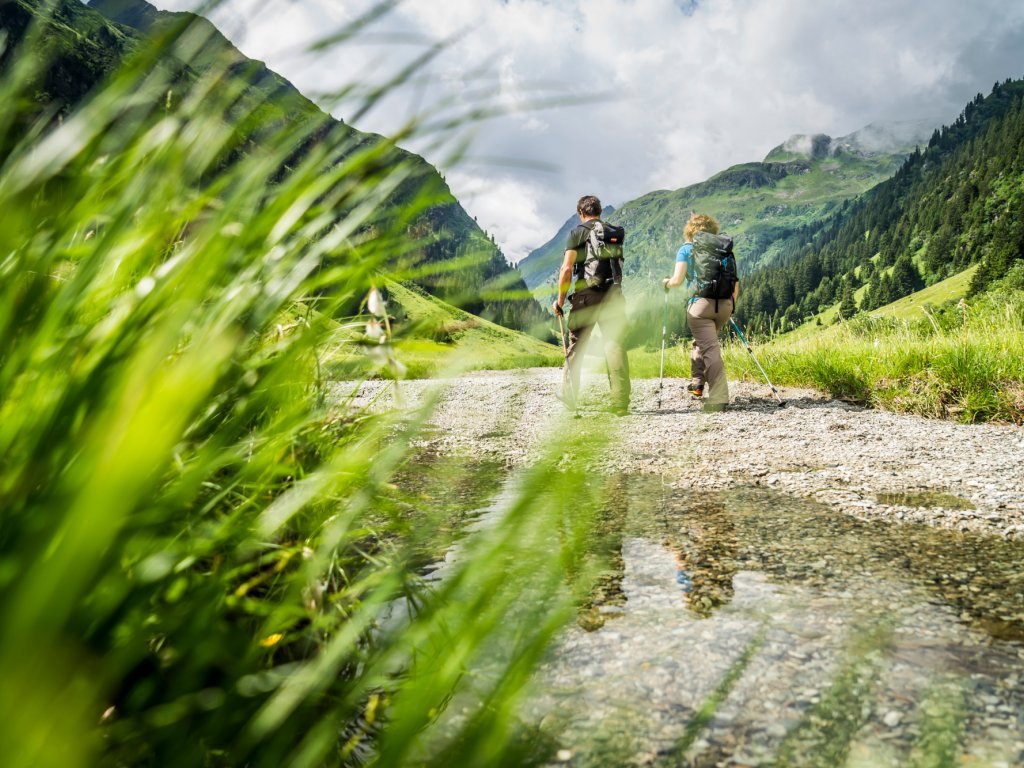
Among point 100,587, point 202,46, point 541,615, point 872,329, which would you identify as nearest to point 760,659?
point 541,615

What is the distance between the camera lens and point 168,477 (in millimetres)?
1366

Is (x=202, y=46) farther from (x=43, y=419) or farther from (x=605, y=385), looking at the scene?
(x=605, y=385)

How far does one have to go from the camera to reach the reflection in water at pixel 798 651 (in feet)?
7.48

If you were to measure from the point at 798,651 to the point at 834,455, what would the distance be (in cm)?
504

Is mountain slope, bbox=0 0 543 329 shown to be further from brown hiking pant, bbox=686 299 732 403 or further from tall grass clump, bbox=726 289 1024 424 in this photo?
tall grass clump, bbox=726 289 1024 424

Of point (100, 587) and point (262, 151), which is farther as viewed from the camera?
point (262, 151)

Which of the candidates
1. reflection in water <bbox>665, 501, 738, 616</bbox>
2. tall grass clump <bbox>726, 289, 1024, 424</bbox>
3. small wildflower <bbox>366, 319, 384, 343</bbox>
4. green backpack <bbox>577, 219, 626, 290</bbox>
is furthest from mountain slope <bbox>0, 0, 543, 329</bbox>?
tall grass clump <bbox>726, 289, 1024, 424</bbox>

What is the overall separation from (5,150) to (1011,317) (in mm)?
16345

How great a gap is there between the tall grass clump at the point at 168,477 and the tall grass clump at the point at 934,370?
10885 millimetres

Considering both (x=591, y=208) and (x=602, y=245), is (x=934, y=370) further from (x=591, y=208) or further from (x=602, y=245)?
(x=591, y=208)

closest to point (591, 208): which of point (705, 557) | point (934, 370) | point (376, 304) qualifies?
point (934, 370)

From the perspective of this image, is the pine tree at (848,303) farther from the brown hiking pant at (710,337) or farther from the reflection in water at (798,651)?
the reflection in water at (798,651)

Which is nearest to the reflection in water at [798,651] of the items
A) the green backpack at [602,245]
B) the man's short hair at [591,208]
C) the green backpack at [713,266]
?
the green backpack at [602,245]

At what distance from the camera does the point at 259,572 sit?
184 centimetres
